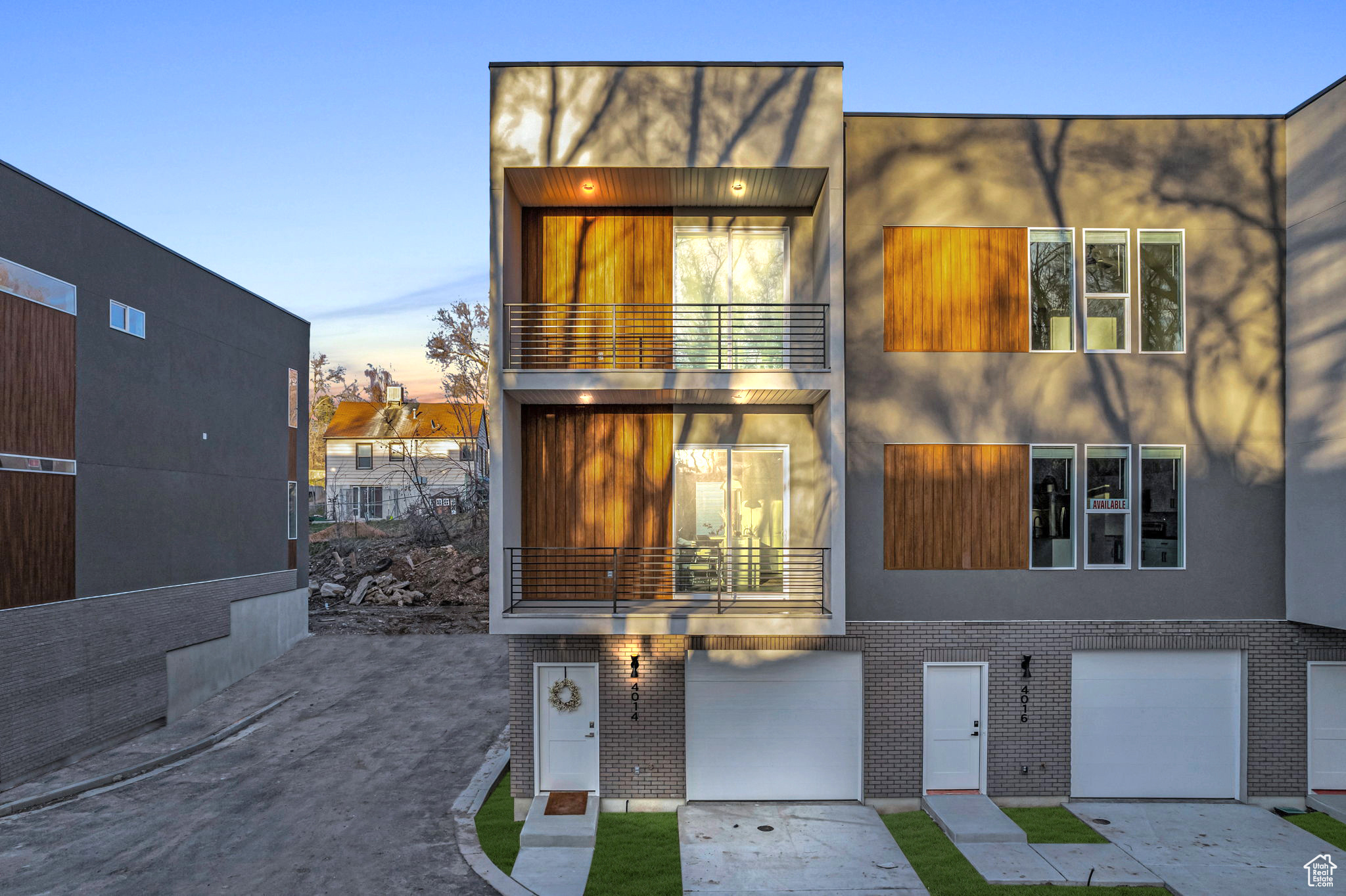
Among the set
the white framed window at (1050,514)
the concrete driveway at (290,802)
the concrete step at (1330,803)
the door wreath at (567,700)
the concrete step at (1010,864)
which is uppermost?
the white framed window at (1050,514)

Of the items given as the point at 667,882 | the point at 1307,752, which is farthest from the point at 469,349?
the point at 1307,752

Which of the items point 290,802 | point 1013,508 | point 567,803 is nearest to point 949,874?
point 1013,508

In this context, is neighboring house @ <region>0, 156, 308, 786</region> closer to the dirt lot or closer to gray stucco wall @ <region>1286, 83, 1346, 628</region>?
the dirt lot

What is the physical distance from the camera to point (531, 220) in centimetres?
1152

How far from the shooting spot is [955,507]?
10859mm

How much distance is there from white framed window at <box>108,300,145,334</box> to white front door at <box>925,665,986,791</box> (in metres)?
16.2

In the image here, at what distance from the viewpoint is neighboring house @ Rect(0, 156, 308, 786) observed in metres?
12.5

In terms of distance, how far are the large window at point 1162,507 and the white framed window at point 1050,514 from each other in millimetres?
1047

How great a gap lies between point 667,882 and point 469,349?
98.1 feet

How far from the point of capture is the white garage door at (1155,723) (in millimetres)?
10891

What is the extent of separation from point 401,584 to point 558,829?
20144 millimetres

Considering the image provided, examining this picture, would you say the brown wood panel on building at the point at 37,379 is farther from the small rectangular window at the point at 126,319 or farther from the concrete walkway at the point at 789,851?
the concrete walkway at the point at 789,851

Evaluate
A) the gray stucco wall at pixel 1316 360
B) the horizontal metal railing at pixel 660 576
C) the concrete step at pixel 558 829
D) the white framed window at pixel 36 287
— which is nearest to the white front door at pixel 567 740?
the concrete step at pixel 558 829

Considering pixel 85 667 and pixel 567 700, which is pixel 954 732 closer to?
pixel 567 700
